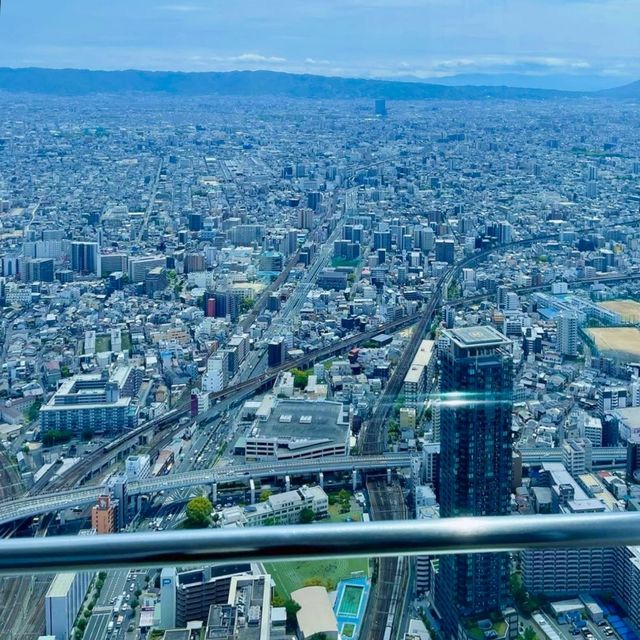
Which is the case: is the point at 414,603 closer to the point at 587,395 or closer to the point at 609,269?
the point at 587,395

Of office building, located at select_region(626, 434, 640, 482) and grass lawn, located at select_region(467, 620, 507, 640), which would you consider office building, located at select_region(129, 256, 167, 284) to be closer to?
office building, located at select_region(626, 434, 640, 482)

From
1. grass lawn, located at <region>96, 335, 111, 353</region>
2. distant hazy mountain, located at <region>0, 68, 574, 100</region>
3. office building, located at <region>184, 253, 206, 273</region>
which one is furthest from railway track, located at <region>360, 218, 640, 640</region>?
office building, located at <region>184, 253, 206, 273</region>

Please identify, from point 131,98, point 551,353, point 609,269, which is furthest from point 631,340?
point 131,98

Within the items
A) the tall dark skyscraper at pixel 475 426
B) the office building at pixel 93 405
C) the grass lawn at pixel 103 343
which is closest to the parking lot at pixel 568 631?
the tall dark skyscraper at pixel 475 426

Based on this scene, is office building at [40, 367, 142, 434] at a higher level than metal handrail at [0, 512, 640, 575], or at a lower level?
lower

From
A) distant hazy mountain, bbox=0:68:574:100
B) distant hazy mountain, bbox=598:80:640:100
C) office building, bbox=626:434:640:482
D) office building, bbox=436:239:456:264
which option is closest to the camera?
office building, bbox=626:434:640:482

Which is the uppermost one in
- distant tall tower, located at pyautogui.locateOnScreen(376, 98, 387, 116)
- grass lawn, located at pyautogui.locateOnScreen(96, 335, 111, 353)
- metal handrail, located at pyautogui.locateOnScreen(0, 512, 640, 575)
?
distant tall tower, located at pyautogui.locateOnScreen(376, 98, 387, 116)
